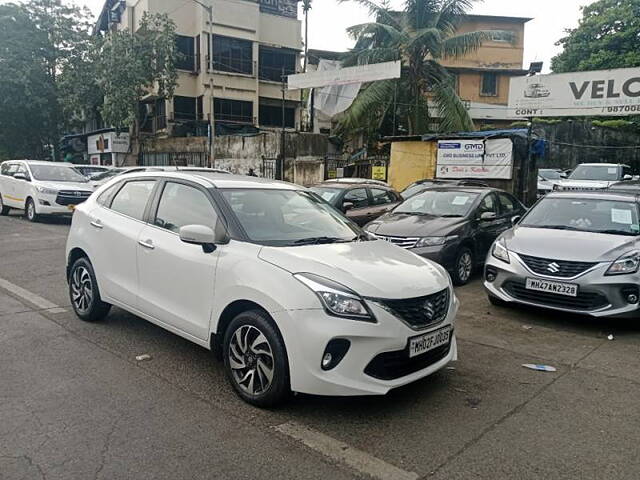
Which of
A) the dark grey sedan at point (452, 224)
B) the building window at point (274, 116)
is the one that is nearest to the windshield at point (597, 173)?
the dark grey sedan at point (452, 224)

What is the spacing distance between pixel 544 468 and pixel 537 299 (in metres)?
3.26

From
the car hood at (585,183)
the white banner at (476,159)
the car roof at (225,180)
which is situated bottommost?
the car hood at (585,183)

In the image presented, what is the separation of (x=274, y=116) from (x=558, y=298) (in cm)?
3330

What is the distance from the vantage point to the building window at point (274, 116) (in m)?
36.8

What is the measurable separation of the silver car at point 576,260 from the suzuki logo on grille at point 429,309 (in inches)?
105

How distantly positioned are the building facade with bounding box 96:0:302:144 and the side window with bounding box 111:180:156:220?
89.5 feet

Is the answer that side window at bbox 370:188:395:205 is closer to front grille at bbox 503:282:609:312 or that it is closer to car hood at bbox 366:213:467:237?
car hood at bbox 366:213:467:237

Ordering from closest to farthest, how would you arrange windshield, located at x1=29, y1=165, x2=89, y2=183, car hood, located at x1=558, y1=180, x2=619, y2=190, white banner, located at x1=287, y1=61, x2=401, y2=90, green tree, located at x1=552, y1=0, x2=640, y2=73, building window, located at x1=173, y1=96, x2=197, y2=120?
windshield, located at x1=29, y1=165, x2=89, y2=183
white banner, located at x1=287, y1=61, x2=401, y2=90
car hood, located at x1=558, y1=180, x2=619, y2=190
green tree, located at x1=552, y1=0, x2=640, y2=73
building window, located at x1=173, y1=96, x2=197, y2=120

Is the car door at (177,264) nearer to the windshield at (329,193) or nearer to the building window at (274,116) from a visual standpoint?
the windshield at (329,193)

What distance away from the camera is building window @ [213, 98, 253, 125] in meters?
33.4

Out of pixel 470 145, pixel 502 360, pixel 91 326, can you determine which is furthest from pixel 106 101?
pixel 502 360

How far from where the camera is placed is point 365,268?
12.6ft

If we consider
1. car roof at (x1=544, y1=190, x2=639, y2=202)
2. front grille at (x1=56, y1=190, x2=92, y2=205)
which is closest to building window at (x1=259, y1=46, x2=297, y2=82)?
front grille at (x1=56, y1=190, x2=92, y2=205)

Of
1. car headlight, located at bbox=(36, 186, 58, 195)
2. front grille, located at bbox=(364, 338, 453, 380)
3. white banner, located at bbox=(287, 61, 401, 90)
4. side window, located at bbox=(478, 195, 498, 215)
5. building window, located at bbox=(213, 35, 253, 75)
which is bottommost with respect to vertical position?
front grille, located at bbox=(364, 338, 453, 380)
